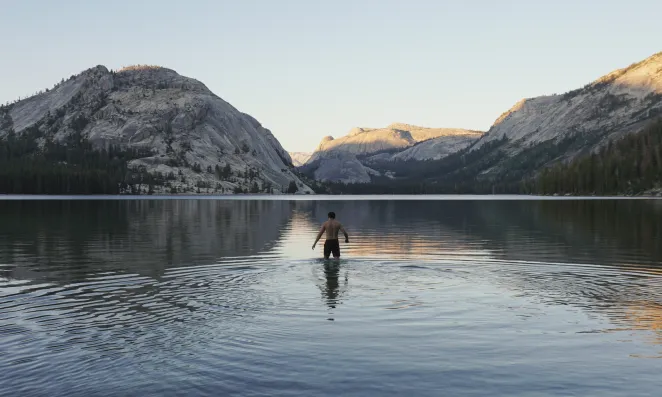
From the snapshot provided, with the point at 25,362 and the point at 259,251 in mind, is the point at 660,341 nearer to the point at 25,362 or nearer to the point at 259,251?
the point at 25,362

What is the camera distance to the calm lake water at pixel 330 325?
17.3 m

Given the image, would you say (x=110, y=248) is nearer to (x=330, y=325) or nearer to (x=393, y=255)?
(x=393, y=255)

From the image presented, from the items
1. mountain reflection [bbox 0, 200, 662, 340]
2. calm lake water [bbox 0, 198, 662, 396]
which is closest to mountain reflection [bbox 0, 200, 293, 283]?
mountain reflection [bbox 0, 200, 662, 340]

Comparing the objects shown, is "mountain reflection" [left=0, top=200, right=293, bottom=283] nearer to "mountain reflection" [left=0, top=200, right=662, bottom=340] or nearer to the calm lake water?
"mountain reflection" [left=0, top=200, right=662, bottom=340]

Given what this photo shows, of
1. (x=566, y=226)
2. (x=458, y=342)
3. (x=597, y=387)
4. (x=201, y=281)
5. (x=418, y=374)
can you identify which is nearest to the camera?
(x=597, y=387)

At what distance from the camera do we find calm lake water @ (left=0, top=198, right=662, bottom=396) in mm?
17297

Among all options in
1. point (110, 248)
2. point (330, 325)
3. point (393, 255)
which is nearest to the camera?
point (330, 325)

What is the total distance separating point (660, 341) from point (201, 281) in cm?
2402

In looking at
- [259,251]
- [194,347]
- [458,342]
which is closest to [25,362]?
[194,347]

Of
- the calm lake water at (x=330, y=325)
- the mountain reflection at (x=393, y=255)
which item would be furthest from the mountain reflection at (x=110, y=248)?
the calm lake water at (x=330, y=325)

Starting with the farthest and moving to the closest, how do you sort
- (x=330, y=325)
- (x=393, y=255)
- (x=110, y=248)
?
1. (x=110, y=248)
2. (x=393, y=255)
3. (x=330, y=325)

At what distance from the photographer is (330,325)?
80.5 ft

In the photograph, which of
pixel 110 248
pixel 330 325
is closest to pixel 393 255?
pixel 110 248

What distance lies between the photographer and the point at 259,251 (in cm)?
5581
